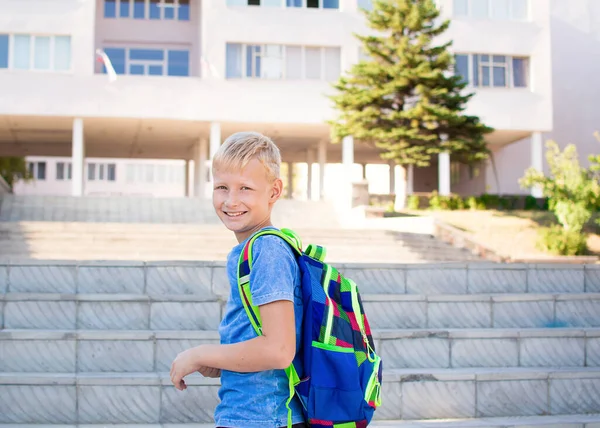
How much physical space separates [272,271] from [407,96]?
74.2 ft

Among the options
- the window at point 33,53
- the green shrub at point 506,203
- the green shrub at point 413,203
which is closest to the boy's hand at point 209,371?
the green shrub at point 413,203

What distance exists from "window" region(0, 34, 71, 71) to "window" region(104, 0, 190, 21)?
4.16 metres

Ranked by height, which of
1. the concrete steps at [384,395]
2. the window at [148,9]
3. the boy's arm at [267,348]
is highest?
the window at [148,9]

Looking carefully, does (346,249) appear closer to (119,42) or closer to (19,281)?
(19,281)

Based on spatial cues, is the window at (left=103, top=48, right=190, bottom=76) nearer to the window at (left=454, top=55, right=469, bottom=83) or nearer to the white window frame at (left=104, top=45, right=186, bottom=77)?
the white window frame at (left=104, top=45, right=186, bottom=77)

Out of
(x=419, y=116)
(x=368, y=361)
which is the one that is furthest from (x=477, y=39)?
(x=368, y=361)

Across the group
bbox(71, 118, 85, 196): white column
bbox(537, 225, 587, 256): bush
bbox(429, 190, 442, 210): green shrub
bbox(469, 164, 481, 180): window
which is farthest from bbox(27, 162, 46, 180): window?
bbox(537, 225, 587, 256): bush

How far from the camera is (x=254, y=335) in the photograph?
2.15 meters

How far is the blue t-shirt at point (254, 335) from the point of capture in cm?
203

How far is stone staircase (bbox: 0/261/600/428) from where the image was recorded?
16.7 feet

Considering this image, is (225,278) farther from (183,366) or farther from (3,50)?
(3,50)

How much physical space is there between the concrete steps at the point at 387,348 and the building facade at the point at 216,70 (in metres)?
18.9

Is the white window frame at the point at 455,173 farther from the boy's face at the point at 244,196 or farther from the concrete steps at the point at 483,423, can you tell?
the boy's face at the point at 244,196

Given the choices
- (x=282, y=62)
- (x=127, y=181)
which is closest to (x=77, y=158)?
(x=282, y=62)
